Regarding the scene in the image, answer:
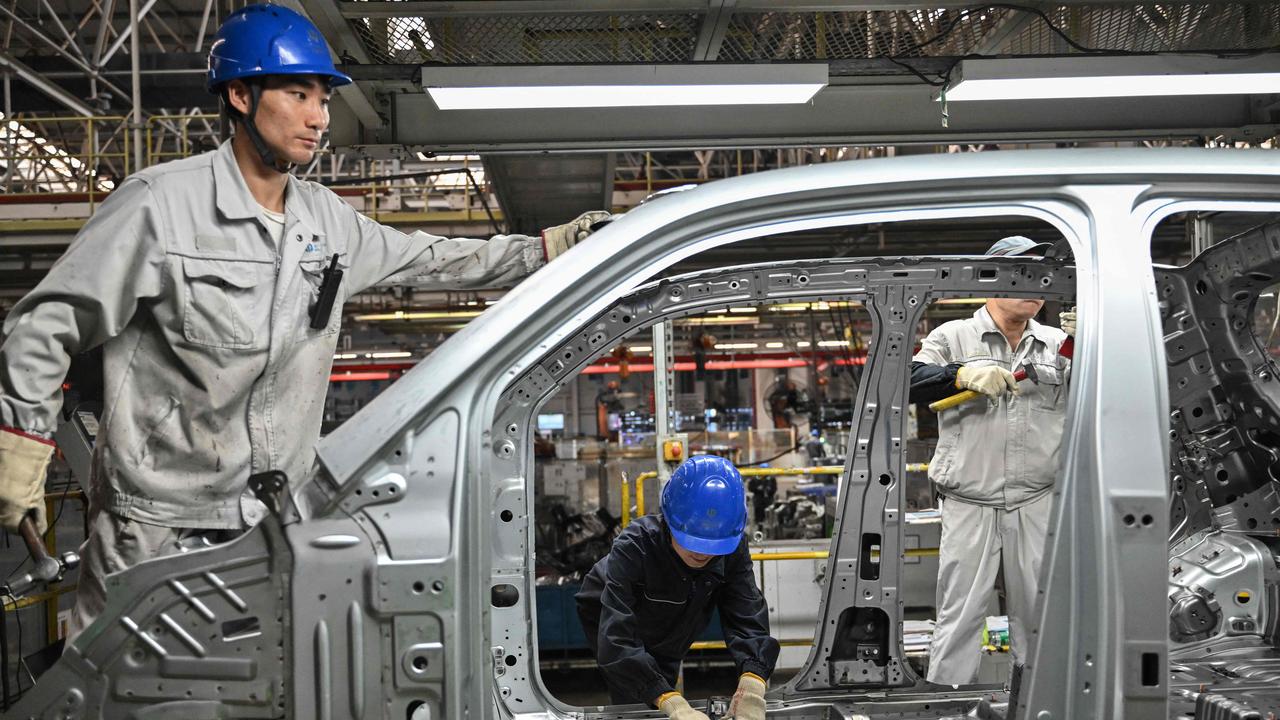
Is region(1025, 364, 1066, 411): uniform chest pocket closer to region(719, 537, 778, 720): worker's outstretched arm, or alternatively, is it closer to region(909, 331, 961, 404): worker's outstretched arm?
region(909, 331, 961, 404): worker's outstretched arm

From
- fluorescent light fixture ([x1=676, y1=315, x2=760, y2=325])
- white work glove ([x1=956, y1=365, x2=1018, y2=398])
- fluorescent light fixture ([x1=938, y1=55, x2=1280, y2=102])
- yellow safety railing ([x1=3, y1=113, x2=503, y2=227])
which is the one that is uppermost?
yellow safety railing ([x1=3, y1=113, x2=503, y2=227])

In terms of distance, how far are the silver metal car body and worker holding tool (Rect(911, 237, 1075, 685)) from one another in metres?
2.40

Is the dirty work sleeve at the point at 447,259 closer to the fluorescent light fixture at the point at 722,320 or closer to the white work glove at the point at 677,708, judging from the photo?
the white work glove at the point at 677,708

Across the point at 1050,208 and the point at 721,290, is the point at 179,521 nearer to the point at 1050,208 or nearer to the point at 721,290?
the point at 721,290

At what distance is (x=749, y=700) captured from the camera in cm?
304

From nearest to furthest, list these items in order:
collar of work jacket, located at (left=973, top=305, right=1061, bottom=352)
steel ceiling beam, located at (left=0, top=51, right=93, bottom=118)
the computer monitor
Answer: collar of work jacket, located at (left=973, top=305, right=1061, bottom=352)
steel ceiling beam, located at (left=0, top=51, right=93, bottom=118)
the computer monitor

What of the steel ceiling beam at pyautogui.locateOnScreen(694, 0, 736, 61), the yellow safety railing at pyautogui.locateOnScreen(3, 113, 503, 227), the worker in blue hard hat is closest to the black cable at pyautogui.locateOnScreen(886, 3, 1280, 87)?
the steel ceiling beam at pyautogui.locateOnScreen(694, 0, 736, 61)

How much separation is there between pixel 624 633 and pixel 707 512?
49cm

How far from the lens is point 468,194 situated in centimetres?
1054

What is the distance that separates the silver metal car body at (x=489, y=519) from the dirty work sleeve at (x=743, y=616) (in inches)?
59.5

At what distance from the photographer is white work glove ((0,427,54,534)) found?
1970 mm

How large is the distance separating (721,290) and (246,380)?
1541mm

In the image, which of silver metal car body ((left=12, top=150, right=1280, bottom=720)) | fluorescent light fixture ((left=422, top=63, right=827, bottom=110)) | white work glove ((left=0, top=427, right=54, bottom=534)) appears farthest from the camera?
fluorescent light fixture ((left=422, top=63, right=827, bottom=110))

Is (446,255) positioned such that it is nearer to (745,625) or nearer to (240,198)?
(240,198)
